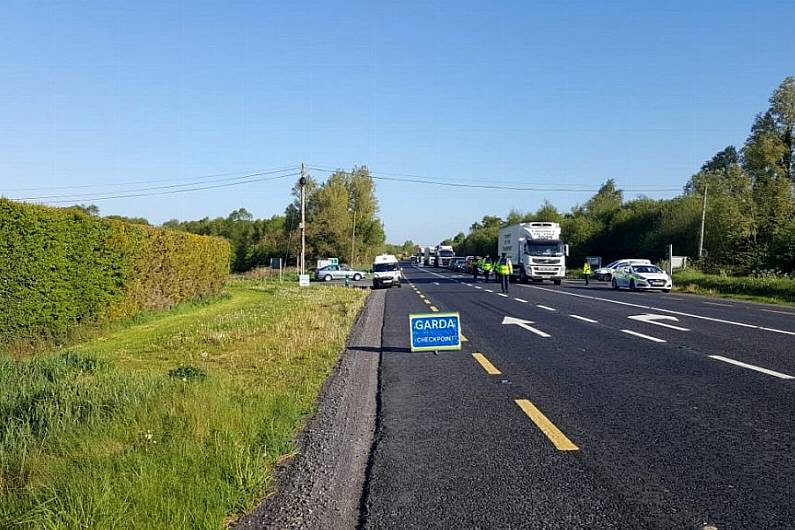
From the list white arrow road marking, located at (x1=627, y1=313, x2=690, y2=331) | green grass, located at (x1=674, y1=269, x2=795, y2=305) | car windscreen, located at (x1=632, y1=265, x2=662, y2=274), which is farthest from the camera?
car windscreen, located at (x1=632, y1=265, x2=662, y2=274)

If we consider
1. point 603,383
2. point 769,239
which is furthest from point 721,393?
point 769,239

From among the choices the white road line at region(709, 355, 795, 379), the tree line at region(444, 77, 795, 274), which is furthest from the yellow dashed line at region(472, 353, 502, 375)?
the tree line at region(444, 77, 795, 274)

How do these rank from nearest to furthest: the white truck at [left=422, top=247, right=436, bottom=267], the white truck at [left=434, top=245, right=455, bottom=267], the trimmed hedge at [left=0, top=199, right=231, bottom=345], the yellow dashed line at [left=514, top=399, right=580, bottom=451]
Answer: the yellow dashed line at [left=514, top=399, right=580, bottom=451] < the trimmed hedge at [left=0, top=199, right=231, bottom=345] < the white truck at [left=434, top=245, right=455, bottom=267] < the white truck at [left=422, top=247, right=436, bottom=267]

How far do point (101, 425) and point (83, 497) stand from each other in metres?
2.20

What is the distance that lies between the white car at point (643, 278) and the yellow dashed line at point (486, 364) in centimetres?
2388

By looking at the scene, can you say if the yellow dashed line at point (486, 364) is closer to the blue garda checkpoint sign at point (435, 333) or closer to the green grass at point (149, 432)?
the blue garda checkpoint sign at point (435, 333)

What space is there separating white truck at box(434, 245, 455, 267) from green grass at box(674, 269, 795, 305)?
6209 centimetres

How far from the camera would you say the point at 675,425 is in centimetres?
611

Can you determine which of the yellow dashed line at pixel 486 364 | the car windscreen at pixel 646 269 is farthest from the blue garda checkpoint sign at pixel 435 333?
the car windscreen at pixel 646 269

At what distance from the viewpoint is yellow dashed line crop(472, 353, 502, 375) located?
9198mm

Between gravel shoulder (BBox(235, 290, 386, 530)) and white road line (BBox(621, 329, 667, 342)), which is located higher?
white road line (BBox(621, 329, 667, 342))

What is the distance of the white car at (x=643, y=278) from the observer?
104 feet

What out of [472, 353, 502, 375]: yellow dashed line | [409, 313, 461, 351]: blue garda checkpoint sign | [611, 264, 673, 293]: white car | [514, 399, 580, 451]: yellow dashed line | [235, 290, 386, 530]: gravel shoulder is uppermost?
[611, 264, 673, 293]: white car

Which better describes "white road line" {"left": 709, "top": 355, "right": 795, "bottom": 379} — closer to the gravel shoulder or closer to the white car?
the gravel shoulder
